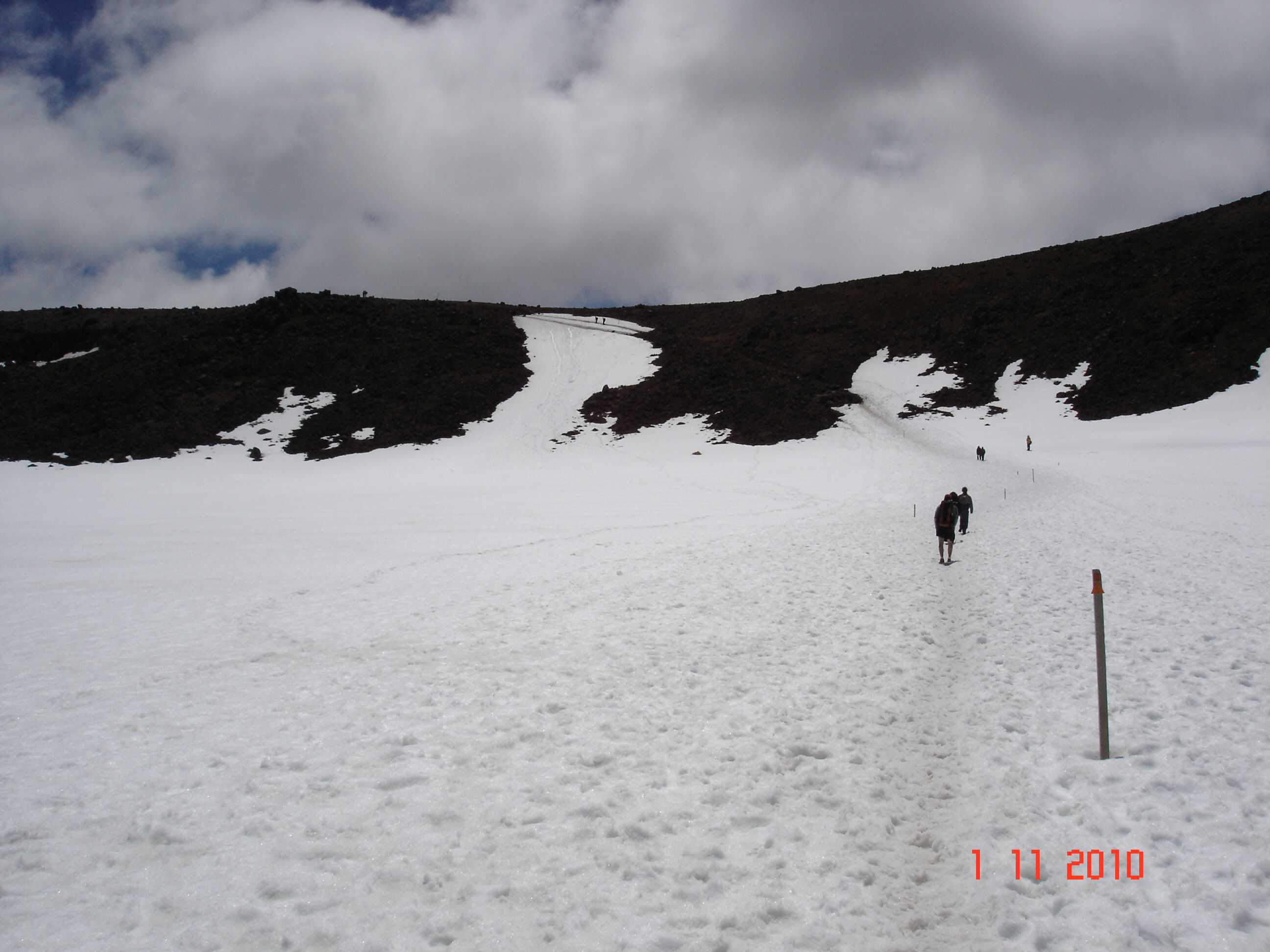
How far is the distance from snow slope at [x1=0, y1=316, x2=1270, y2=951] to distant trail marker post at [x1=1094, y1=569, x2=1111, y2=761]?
0.16m

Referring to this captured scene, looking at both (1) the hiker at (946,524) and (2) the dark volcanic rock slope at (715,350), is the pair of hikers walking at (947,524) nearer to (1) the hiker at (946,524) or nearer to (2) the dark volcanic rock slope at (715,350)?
(1) the hiker at (946,524)

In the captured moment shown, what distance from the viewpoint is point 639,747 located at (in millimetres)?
6832

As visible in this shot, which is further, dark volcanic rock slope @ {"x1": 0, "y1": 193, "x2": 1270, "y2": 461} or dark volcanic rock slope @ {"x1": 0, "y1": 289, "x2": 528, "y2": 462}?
dark volcanic rock slope @ {"x1": 0, "y1": 289, "x2": 528, "y2": 462}

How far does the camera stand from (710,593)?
1318cm

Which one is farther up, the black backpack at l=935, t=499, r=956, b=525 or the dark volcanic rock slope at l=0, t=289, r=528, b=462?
the dark volcanic rock slope at l=0, t=289, r=528, b=462

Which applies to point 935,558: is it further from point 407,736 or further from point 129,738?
point 129,738

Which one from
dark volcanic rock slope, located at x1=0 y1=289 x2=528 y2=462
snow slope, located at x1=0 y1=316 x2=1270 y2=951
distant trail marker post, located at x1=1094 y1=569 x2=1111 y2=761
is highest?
dark volcanic rock slope, located at x1=0 y1=289 x2=528 y2=462

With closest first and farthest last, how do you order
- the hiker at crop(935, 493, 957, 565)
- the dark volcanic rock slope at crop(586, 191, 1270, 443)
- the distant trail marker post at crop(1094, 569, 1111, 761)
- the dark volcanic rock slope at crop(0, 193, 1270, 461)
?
the distant trail marker post at crop(1094, 569, 1111, 761)
the hiker at crop(935, 493, 957, 565)
the dark volcanic rock slope at crop(586, 191, 1270, 443)
the dark volcanic rock slope at crop(0, 193, 1270, 461)

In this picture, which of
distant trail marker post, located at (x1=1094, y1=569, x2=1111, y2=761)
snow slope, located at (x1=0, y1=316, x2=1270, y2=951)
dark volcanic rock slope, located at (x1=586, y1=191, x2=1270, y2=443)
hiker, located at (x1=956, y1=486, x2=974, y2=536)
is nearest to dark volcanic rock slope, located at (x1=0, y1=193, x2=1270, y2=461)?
dark volcanic rock slope, located at (x1=586, y1=191, x2=1270, y2=443)

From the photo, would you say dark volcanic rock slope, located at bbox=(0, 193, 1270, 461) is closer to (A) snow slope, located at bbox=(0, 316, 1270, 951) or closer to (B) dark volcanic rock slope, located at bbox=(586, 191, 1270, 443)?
(B) dark volcanic rock slope, located at bbox=(586, 191, 1270, 443)

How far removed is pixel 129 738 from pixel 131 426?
199ft

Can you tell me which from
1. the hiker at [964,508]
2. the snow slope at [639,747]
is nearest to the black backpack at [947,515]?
the snow slope at [639,747]

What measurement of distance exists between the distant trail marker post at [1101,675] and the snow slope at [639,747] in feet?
0.53

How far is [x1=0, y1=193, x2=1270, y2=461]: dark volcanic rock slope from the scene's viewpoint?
52938 mm
